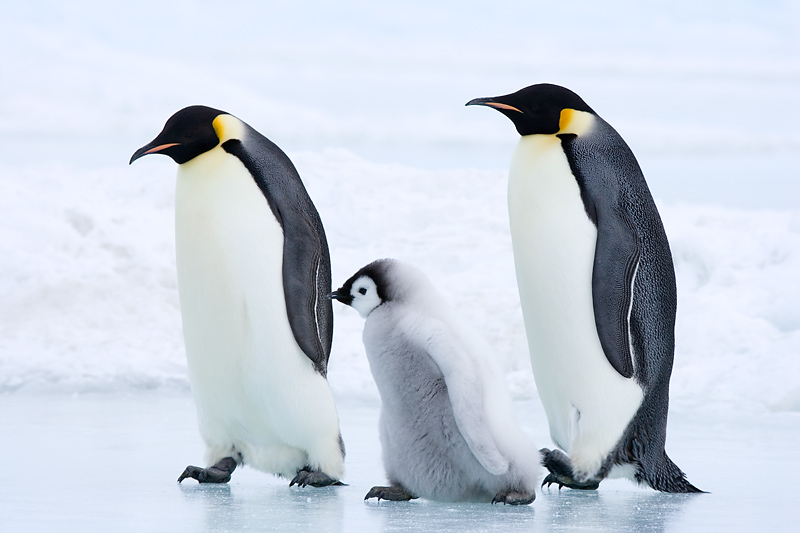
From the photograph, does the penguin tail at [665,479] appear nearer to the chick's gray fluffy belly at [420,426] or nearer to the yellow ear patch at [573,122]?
the chick's gray fluffy belly at [420,426]

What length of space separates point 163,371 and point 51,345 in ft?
4.34

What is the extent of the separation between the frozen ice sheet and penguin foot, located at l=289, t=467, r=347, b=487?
1.3 inches

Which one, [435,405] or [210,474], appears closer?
[435,405]

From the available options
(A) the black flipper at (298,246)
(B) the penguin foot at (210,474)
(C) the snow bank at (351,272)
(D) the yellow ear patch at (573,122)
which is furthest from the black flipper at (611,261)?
(C) the snow bank at (351,272)

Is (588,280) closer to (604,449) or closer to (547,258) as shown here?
(547,258)

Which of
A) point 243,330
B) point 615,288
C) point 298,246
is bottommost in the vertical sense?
point 243,330

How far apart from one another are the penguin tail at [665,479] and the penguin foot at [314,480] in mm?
878

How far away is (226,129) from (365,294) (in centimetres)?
81

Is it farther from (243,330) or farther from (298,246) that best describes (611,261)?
(243,330)

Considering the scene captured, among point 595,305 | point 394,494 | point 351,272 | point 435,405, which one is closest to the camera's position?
point 435,405

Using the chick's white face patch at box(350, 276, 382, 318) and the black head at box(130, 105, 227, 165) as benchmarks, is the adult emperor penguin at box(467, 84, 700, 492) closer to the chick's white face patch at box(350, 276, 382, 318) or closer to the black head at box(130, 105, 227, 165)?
the chick's white face patch at box(350, 276, 382, 318)

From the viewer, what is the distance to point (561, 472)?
2.76 meters

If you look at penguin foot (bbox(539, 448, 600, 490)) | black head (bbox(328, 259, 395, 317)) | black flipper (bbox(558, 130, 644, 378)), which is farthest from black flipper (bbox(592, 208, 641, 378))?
black head (bbox(328, 259, 395, 317))

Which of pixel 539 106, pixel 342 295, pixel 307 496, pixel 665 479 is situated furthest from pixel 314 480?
pixel 539 106
